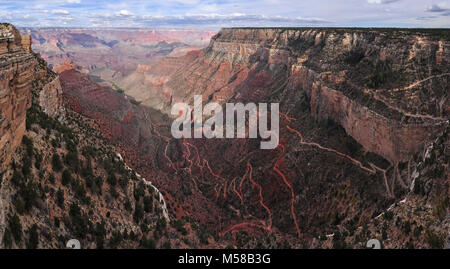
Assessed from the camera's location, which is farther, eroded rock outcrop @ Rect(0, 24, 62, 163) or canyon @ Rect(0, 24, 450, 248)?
canyon @ Rect(0, 24, 450, 248)

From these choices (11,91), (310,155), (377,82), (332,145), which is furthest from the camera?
(310,155)

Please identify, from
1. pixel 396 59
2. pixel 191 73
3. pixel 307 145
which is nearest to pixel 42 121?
pixel 307 145

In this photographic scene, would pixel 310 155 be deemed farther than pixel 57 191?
Yes

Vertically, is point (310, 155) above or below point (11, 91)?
below

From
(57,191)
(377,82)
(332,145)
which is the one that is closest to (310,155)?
(332,145)

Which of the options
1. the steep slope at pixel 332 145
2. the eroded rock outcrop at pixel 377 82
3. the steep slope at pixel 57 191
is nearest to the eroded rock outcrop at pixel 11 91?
the steep slope at pixel 57 191

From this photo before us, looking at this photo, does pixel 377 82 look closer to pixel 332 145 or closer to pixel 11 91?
pixel 332 145

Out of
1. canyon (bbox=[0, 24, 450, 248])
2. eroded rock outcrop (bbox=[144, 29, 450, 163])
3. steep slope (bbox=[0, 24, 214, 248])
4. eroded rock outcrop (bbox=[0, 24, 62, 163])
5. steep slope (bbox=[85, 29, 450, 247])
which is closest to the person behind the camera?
steep slope (bbox=[0, 24, 214, 248])

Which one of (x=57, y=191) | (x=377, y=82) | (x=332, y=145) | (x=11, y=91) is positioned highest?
(x=11, y=91)

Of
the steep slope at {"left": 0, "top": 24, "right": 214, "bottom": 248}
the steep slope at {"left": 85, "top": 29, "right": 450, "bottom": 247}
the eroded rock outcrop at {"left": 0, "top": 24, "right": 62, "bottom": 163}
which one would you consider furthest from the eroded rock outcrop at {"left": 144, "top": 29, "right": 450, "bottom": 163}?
the eroded rock outcrop at {"left": 0, "top": 24, "right": 62, "bottom": 163}

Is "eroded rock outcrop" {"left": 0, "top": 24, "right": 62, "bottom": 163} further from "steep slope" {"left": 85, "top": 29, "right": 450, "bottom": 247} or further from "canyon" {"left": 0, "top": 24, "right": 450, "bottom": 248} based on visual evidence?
"steep slope" {"left": 85, "top": 29, "right": 450, "bottom": 247}

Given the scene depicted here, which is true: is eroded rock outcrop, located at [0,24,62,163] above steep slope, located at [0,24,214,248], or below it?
above
